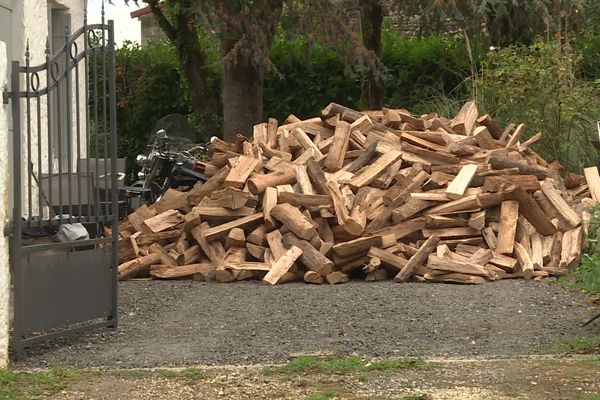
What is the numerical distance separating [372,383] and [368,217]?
15.9 ft

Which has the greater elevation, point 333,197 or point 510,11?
point 510,11

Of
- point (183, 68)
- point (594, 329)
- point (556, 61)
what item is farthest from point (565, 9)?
point (594, 329)

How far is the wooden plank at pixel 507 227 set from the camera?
11.5m

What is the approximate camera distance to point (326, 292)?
1071cm

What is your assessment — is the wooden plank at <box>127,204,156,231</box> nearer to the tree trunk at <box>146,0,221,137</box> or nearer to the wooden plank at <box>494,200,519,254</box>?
the wooden plank at <box>494,200,519,254</box>

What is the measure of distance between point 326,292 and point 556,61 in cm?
763

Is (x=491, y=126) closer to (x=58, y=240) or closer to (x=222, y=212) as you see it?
(x=222, y=212)

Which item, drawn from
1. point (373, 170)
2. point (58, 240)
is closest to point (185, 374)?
point (58, 240)

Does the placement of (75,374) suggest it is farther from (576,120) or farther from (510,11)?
(510,11)

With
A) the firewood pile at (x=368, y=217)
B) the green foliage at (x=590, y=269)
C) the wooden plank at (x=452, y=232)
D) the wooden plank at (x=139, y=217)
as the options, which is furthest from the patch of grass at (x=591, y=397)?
the wooden plank at (x=139, y=217)

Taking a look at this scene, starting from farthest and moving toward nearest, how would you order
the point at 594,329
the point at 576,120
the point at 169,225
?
the point at 576,120 → the point at 169,225 → the point at 594,329

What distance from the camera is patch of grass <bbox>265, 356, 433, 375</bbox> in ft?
24.3

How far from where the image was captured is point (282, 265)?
1131 centimetres

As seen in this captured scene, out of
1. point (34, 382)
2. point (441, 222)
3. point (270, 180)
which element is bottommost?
point (34, 382)
